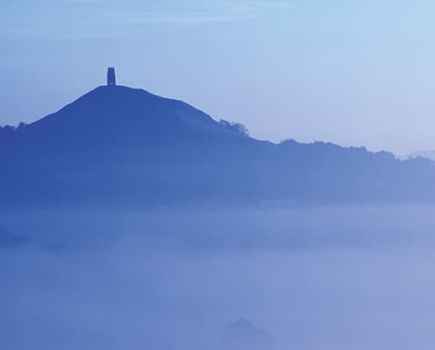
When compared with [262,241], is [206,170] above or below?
above

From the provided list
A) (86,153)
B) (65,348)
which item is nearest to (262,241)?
(86,153)

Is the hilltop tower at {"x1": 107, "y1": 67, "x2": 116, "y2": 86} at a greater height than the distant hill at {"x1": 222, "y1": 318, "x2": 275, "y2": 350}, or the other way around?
the hilltop tower at {"x1": 107, "y1": 67, "x2": 116, "y2": 86}

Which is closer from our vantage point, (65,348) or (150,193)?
(65,348)

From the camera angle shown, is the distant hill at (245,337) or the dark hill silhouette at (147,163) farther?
the dark hill silhouette at (147,163)

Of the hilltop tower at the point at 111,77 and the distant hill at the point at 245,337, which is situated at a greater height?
the hilltop tower at the point at 111,77

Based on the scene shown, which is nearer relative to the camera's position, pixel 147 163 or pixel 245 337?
pixel 245 337

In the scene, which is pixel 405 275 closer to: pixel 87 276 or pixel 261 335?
pixel 87 276

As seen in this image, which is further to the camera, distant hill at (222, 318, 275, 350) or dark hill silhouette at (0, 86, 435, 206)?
dark hill silhouette at (0, 86, 435, 206)

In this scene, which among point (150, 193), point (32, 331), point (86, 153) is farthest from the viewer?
point (150, 193)
